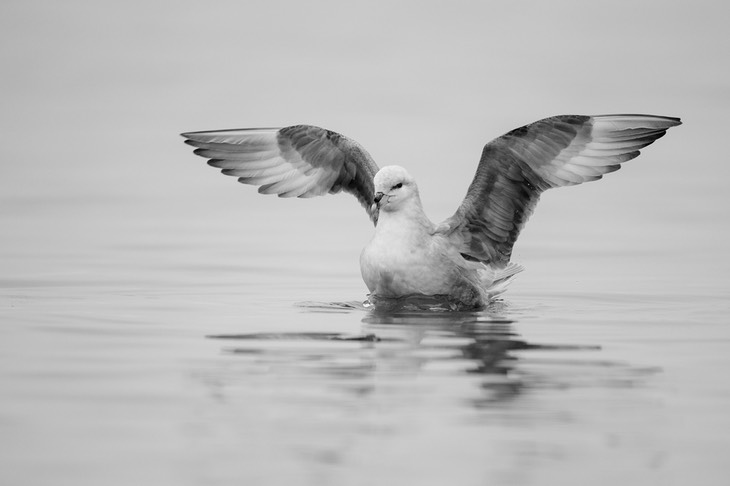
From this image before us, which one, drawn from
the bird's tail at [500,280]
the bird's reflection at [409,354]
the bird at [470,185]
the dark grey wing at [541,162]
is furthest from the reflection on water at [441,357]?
the bird's tail at [500,280]

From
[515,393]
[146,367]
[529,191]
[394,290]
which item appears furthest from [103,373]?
[529,191]

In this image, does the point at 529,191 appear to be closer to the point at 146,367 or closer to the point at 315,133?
the point at 315,133

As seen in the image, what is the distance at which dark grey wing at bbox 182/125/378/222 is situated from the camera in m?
13.2

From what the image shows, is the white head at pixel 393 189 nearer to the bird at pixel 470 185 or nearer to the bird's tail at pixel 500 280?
the bird at pixel 470 185

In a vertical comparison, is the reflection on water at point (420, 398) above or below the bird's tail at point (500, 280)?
below

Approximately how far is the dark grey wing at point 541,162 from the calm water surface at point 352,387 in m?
0.85

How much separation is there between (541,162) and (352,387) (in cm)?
512

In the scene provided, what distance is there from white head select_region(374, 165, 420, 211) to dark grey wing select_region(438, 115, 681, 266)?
0.54 meters

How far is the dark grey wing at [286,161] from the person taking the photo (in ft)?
43.5

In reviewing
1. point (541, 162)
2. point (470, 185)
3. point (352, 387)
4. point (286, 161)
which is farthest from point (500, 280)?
point (352, 387)

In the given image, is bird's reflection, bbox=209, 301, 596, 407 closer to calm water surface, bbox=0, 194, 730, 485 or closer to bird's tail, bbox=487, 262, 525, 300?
calm water surface, bbox=0, 194, 730, 485

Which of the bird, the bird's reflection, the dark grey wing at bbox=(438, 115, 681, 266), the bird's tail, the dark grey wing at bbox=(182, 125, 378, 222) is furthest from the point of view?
the dark grey wing at bbox=(182, 125, 378, 222)

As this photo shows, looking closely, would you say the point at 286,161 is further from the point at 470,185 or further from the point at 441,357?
the point at 441,357

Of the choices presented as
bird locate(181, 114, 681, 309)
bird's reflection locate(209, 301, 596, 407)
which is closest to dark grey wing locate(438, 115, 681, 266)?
bird locate(181, 114, 681, 309)
